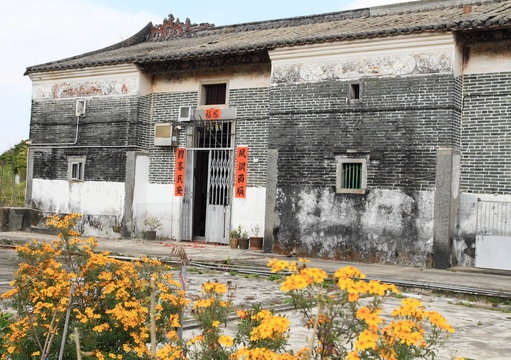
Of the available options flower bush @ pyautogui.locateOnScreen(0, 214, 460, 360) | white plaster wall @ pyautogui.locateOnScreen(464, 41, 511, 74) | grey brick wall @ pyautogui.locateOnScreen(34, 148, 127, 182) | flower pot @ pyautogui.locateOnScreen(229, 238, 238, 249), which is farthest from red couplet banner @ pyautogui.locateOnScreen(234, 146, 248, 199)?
flower bush @ pyautogui.locateOnScreen(0, 214, 460, 360)

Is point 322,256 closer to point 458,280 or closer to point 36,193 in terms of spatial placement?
point 458,280

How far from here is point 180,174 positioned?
1608 centimetres

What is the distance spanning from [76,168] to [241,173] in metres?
5.16

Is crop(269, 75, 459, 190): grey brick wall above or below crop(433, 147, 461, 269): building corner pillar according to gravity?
above

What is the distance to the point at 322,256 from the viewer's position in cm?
1303

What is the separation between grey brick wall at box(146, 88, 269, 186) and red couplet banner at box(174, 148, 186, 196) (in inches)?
6.8

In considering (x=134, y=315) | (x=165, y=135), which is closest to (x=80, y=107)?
(x=165, y=135)

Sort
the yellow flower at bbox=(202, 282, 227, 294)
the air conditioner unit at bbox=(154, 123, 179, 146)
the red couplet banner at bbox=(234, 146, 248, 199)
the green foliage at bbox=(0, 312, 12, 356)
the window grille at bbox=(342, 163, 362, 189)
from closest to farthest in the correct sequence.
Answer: the yellow flower at bbox=(202, 282, 227, 294), the green foliage at bbox=(0, 312, 12, 356), the window grille at bbox=(342, 163, 362, 189), the red couplet banner at bbox=(234, 146, 248, 199), the air conditioner unit at bbox=(154, 123, 179, 146)

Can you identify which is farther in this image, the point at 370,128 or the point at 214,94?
the point at 214,94

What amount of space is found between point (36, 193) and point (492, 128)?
12461mm

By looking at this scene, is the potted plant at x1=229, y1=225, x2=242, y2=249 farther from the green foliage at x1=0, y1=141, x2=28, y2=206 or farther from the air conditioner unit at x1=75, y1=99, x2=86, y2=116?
the green foliage at x1=0, y1=141, x2=28, y2=206

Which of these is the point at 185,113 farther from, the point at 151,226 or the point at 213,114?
the point at 151,226

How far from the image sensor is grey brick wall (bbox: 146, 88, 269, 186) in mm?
14829

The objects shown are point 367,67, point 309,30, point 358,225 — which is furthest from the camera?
point 309,30
